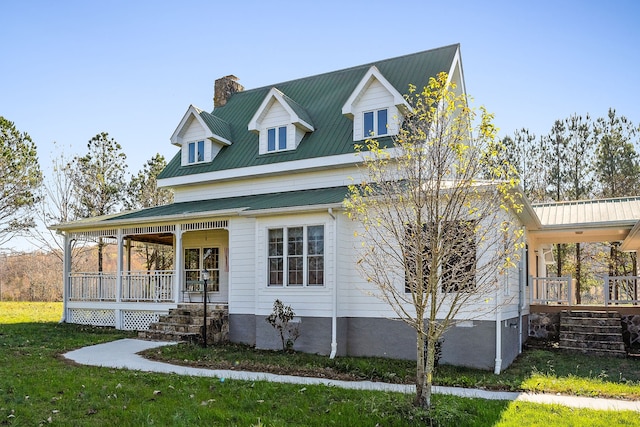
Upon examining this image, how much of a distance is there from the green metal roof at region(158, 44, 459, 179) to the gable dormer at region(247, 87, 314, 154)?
262mm

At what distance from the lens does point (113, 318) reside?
17844 millimetres

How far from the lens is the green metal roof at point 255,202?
47.2 ft

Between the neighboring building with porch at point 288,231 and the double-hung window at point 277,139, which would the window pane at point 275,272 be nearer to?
the neighboring building with porch at point 288,231

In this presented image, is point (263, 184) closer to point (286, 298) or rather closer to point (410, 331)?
point (286, 298)

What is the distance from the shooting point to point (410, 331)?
12727mm

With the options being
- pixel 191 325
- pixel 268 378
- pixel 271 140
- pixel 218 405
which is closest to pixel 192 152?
pixel 271 140

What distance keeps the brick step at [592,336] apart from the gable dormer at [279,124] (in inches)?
385

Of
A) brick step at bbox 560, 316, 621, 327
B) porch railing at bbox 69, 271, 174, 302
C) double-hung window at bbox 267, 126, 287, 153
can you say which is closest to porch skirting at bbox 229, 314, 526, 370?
brick step at bbox 560, 316, 621, 327

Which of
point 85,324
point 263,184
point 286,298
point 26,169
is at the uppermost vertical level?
point 26,169

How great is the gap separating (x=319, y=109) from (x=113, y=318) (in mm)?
9775

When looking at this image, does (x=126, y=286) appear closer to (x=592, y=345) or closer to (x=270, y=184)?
(x=270, y=184)

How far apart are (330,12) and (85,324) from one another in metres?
12.8

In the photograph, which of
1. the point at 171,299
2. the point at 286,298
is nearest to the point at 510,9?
the point at 286,298

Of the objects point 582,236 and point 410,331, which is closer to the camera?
point 410,331
